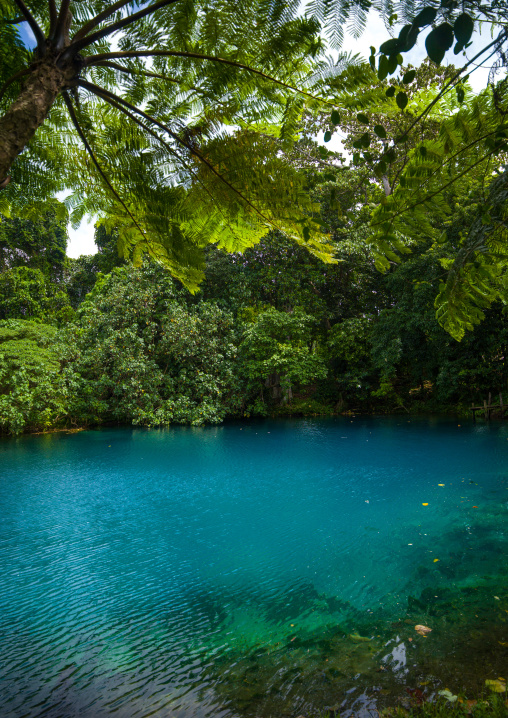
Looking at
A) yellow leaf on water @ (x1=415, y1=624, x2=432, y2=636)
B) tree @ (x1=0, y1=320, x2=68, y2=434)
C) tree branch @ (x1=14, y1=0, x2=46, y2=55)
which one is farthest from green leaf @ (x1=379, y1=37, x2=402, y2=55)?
tree @ (x1=0, y1=320, x2=68, y2=434)

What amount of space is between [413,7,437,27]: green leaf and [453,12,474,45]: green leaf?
Result: 0.06 meters

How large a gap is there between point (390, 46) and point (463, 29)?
16cm

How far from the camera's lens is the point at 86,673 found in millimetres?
2900

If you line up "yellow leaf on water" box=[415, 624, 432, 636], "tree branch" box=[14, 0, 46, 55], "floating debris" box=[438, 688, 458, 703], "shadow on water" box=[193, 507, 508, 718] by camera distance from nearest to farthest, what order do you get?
"tree branch" box=[14, 0, 46, 55] < "floating debris" box=[438, 688, 458, 703] < "shadow on water" box=[193, 507, 508, 718] < "yellow leaf on water" box=[415, 624, 432, 636]

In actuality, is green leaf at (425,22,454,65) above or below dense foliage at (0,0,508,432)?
below

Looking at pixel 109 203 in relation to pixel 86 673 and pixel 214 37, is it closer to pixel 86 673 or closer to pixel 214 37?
pixel 214 37

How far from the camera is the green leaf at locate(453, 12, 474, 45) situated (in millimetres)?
938

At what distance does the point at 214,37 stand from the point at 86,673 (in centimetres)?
395

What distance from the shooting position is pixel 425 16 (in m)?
0.94

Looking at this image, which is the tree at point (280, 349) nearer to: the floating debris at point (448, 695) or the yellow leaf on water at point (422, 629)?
the yellow leaf on water at point (422, 629)

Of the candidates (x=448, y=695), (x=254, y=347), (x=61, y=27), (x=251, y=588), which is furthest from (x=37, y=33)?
(x=254, y=347)

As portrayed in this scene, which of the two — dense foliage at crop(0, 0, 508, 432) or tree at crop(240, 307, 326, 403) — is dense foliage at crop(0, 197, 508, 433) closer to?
tree at crop(240, 307, 326, 403)

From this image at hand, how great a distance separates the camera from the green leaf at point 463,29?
94 centimetres

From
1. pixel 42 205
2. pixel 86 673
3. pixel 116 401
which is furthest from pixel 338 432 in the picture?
pixel 42 205
